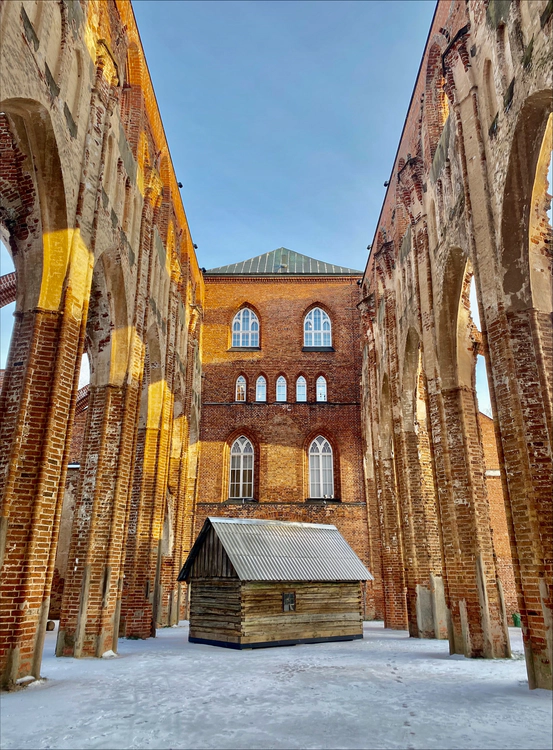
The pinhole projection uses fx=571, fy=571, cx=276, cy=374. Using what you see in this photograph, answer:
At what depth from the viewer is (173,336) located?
1827 centimetres

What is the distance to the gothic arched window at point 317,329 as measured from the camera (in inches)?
1106

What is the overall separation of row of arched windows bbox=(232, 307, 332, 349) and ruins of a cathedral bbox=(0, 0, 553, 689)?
20.7 ft

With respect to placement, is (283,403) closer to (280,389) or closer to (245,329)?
(280,389)

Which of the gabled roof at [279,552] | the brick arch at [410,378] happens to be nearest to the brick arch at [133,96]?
the brick arch at [410,378]

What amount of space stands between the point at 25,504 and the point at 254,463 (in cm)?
1855

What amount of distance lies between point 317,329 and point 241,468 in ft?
25.6

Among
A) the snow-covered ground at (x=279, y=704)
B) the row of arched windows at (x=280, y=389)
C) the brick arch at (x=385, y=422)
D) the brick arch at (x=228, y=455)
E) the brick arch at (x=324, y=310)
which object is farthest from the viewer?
the brick arch at (x=324, y=310)

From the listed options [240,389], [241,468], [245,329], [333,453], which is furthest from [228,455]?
[245,329]

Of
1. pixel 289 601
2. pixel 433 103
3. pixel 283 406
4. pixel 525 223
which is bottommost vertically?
pixel 289 601

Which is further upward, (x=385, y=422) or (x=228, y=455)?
(x=228, y=455)

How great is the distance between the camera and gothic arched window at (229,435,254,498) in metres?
25.6

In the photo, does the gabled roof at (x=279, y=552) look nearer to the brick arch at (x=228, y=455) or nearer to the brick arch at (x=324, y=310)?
the brick arch at (x=228, y=455)

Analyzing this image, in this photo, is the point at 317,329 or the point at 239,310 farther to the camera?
the point at 239,310

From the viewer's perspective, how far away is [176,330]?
19.3 m
